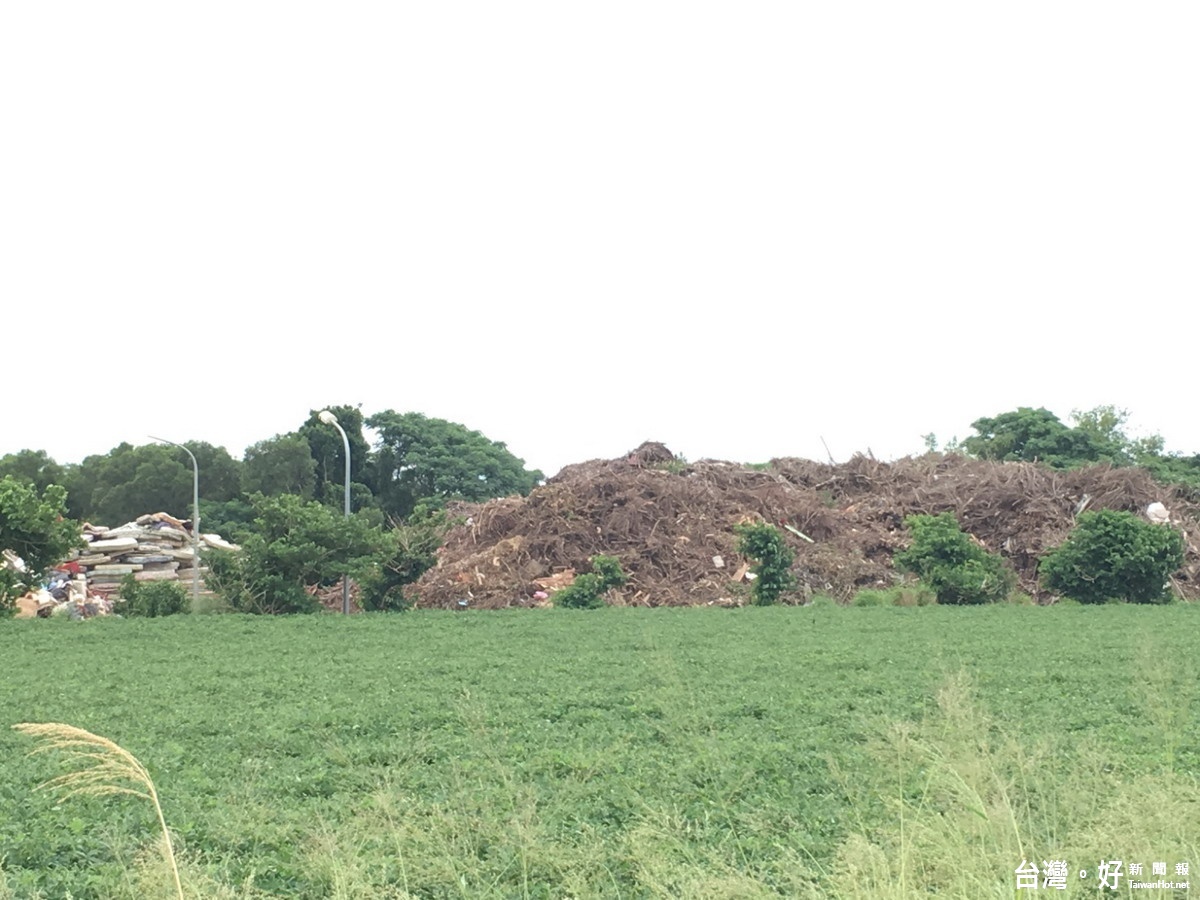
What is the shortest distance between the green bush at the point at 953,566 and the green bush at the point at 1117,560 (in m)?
1.39

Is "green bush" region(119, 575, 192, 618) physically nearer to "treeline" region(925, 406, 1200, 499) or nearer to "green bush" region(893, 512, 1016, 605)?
"green bush" region(893, 512, 1016, 605)

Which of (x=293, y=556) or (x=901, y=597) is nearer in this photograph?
(x=293, y=556)

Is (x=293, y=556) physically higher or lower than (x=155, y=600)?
higher

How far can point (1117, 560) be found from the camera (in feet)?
78.9

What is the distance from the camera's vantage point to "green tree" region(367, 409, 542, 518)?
1928 inches

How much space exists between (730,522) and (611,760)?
23.9m

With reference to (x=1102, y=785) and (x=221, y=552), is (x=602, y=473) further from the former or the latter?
(x=1102, y=785)

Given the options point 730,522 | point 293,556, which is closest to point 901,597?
point 730,522

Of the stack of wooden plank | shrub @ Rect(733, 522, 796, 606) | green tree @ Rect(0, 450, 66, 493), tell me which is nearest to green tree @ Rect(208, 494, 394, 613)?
shrub @ Rect(733, 522, 796, 606)

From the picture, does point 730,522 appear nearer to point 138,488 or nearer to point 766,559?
point 766,559

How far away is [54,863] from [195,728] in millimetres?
3847

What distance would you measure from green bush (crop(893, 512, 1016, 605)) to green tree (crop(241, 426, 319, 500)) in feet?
92.6

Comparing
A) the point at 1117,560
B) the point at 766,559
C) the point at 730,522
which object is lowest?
the point at 1117,560

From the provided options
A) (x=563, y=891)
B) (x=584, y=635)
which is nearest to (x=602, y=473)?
(x=584, y=635)
